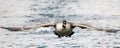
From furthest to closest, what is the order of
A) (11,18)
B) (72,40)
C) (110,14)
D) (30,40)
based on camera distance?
(110,14) < (11,18) < (72,40) < (30,40)

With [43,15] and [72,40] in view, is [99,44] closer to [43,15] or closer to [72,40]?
[72,40]

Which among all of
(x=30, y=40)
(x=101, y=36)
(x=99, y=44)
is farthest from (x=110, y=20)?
(x=30, y=40)

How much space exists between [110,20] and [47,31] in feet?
127

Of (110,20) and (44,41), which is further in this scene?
(110,20)

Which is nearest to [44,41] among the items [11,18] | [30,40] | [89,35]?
[30,40]

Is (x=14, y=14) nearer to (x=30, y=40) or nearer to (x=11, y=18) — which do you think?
(x=11, y=18)

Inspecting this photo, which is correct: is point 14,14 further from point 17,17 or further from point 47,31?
point 47,31

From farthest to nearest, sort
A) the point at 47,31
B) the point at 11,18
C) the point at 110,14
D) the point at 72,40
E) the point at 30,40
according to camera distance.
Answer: the point at 110,14, the point at 11,18, the point at 72,40, the point at 30,40, the point at 47,31

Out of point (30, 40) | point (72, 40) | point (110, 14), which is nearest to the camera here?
point (30, 40)

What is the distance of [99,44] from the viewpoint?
146750mm

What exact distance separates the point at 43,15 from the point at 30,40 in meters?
32.6

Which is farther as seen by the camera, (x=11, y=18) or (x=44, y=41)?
(x=11, y=18)

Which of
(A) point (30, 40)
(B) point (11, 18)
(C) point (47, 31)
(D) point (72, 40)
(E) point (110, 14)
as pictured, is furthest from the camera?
(E) point (110, 14)

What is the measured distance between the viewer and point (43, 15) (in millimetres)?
182250
